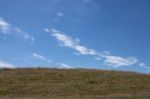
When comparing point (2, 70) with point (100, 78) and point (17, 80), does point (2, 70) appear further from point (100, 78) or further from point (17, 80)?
point (100, 78)

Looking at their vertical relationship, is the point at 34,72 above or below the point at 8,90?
above

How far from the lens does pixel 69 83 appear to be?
1788 inches

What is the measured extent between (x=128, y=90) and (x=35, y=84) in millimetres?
9481

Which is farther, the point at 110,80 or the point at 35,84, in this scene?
the point at 110,80

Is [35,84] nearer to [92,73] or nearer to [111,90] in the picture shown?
[111,90]

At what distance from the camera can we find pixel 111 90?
137 ft

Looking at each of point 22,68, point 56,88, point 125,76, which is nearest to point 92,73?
point 125,76

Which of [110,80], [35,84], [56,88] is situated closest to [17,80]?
[35,84]

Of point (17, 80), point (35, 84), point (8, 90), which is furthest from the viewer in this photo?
point (17, 80)

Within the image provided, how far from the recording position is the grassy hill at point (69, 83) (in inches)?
1554

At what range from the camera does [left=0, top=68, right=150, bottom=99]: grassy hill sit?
39469 mm

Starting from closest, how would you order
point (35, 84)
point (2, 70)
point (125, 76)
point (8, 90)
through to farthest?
point (8, 90), point (35, 84), point (125, 76), point (2, 70)

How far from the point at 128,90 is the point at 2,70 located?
20.4 m

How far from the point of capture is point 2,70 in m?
56.2
